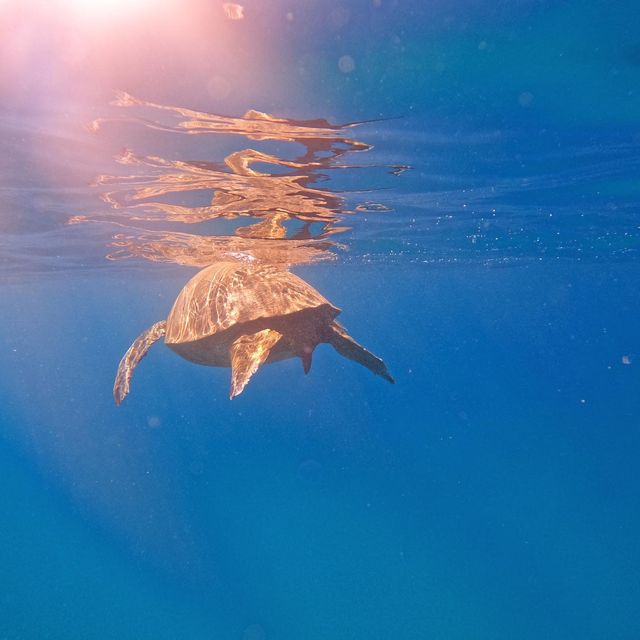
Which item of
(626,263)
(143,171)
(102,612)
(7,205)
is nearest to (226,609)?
(102,612)

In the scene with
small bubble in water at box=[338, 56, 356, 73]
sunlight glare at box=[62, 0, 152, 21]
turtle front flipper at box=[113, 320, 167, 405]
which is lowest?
turtle front flipper at box=[113, 320, 167, 405]

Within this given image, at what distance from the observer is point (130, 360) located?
1058 cm

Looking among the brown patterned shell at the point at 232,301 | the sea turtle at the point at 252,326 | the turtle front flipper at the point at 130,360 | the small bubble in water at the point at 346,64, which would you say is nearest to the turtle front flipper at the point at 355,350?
the sea turtle at the point at 252,326

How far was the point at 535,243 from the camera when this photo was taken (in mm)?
26453

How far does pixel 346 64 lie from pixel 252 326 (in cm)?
456

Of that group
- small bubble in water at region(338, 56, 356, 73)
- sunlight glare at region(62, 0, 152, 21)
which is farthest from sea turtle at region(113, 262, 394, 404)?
sunlight glare at region(62, 0, 152, 21)

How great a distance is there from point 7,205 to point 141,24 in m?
11.1

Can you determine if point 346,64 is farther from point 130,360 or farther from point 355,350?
point 130,360

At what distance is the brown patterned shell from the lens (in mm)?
8938

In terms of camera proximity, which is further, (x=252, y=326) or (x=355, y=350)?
(x=252, y=326)

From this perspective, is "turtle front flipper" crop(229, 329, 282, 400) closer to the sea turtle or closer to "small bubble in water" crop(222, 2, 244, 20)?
the sea turtle

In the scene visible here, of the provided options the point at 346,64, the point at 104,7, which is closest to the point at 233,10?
the point at 104,7

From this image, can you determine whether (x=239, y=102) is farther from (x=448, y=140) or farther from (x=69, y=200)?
(x=69, y=200)

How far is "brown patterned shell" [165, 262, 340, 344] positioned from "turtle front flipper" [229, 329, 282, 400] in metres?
0.37
